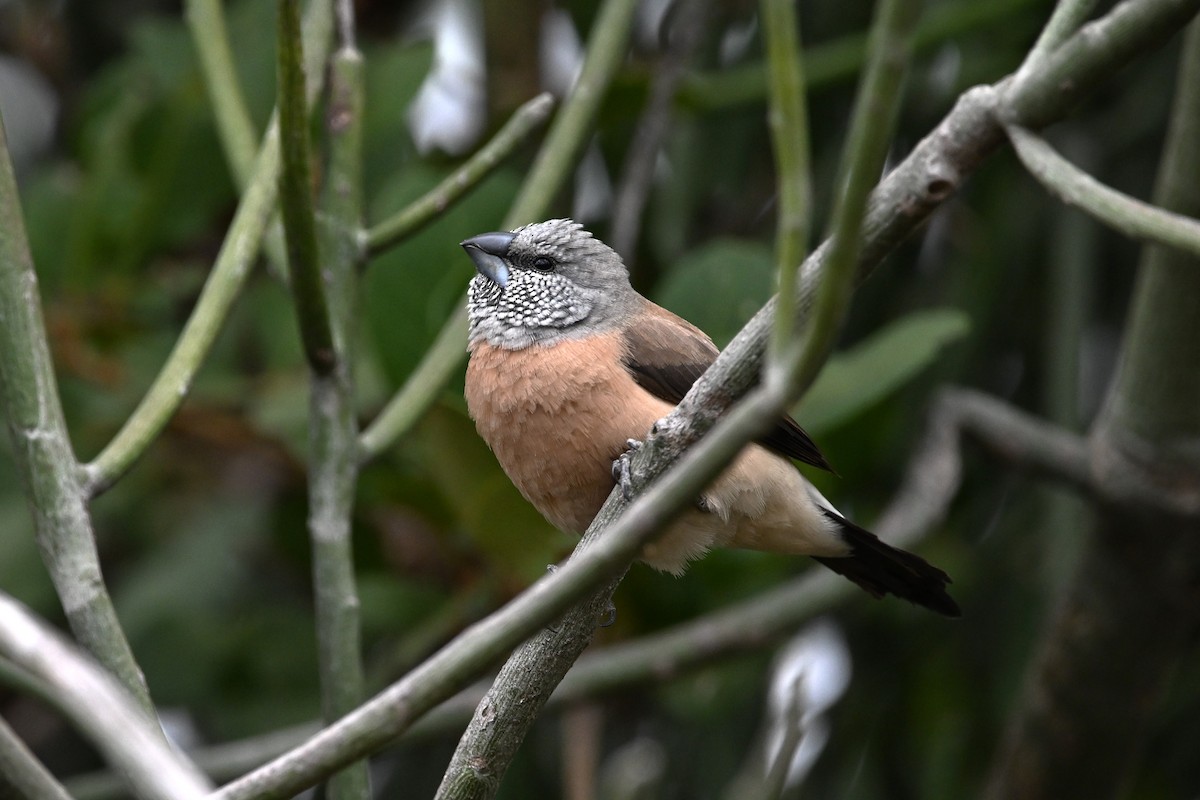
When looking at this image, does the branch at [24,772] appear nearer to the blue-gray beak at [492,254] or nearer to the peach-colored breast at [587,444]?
the peach-colored breast at [587,444]

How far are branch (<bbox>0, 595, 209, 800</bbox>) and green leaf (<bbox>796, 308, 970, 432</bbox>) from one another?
6.72 feet

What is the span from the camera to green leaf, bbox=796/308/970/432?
2863 mm

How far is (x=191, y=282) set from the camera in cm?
374

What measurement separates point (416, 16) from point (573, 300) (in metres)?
2.33

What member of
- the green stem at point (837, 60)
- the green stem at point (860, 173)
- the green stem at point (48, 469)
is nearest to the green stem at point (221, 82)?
the green stem at point (48, 469)

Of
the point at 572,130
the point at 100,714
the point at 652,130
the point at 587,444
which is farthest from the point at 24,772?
the point at 652,130

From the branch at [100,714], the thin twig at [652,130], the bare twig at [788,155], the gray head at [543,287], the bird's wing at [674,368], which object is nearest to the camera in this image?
the branch at [100,714]

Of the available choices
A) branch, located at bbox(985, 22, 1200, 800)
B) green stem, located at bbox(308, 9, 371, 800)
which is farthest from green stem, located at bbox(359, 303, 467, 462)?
branch, located at bbox(985, 22, 1200, 800)

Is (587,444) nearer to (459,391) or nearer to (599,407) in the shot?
(599,407)

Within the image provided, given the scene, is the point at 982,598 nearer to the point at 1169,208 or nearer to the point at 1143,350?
the point at 1143,350

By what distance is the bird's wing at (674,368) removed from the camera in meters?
2.58

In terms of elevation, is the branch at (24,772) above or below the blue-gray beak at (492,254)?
above

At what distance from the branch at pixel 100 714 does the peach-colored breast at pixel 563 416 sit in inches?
57.6

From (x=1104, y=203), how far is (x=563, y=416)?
121 cm
